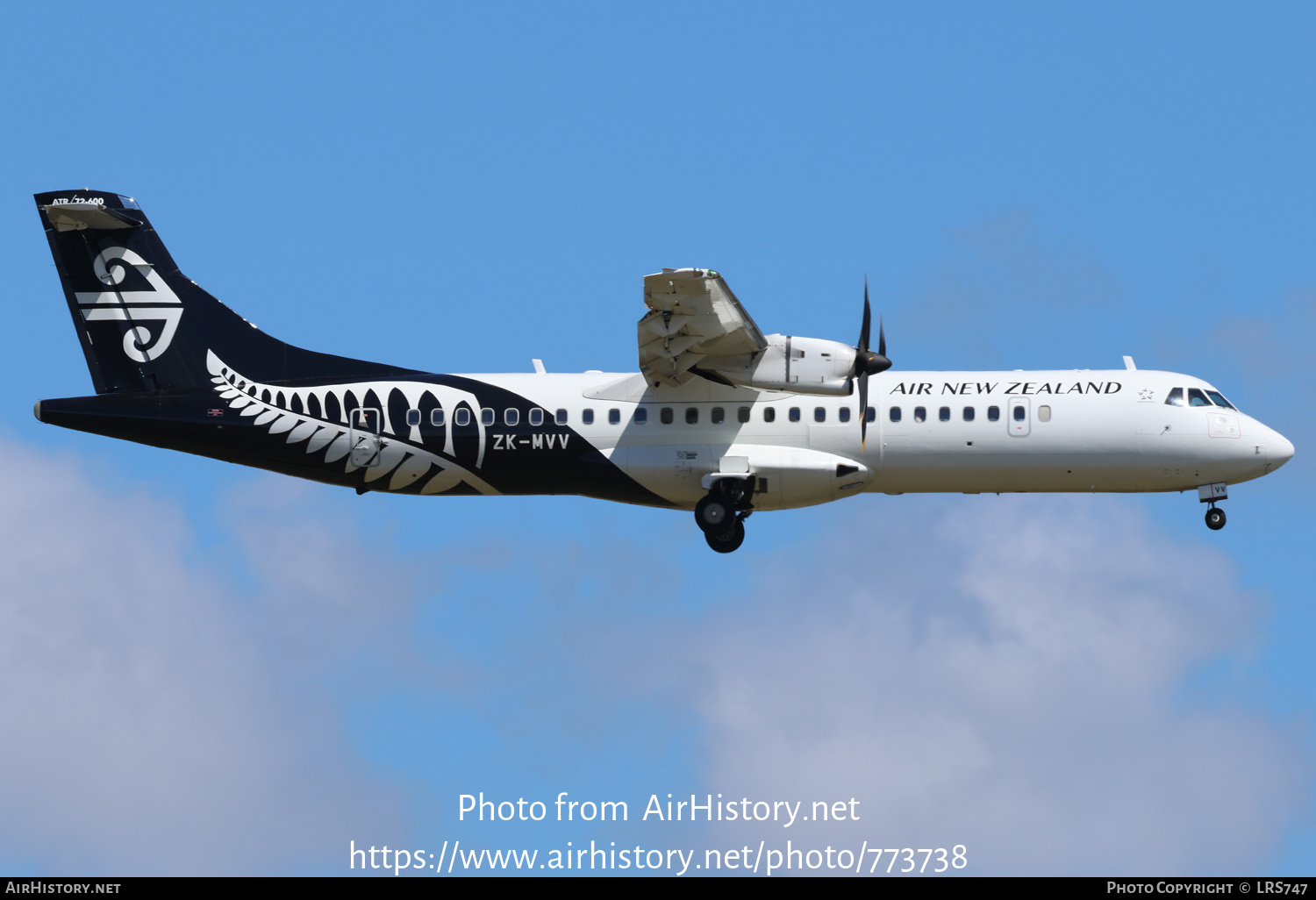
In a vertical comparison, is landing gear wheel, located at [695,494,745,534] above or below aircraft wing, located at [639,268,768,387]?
below

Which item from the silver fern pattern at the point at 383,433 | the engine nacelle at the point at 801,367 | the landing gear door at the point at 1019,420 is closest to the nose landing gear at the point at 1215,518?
the landing gear door at the point at 1019,420

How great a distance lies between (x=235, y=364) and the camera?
3450 centimetres

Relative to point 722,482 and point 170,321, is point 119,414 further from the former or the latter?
point 722,482

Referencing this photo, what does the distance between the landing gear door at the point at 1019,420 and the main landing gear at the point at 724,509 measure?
4.92 meters

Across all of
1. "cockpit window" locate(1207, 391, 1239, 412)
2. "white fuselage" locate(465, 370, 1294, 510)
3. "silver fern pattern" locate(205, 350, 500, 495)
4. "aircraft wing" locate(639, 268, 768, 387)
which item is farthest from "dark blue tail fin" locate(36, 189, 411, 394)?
"cockpit window" locate(1207, 391, 1239, 412)

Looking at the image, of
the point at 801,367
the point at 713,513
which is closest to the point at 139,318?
the point at 713,513

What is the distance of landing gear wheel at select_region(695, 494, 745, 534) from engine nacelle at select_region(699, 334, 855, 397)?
2.51 meters

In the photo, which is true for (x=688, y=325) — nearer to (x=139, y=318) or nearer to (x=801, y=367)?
(x=801, y=367)

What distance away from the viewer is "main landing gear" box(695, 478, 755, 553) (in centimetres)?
3303

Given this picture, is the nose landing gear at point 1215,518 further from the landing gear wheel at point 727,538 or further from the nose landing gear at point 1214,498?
the landing gear wheel at point 727,538

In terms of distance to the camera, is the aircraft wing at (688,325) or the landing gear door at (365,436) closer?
the aircraft wing at (688,325)

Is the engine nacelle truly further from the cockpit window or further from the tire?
the cockpit window

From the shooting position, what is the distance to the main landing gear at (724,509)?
108 ft
